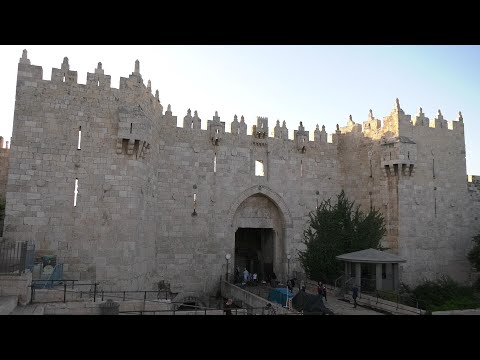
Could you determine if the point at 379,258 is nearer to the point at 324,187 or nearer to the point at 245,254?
the point at 324,187

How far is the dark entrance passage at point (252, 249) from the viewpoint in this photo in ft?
79.2

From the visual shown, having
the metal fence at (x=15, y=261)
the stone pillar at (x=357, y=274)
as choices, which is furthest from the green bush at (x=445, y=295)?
the metal fence at (x=15, y=261)

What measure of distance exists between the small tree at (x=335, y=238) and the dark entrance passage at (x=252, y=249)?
362 cm

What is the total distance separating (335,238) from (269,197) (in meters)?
4.37

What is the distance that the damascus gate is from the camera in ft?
48.6

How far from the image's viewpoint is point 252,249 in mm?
26094

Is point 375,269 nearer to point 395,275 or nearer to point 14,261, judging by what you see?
point 395,275

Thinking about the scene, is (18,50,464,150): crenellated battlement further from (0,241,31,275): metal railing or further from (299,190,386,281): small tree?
(0,241,31,275): metal railing

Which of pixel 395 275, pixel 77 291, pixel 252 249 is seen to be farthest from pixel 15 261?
pixel 252 249

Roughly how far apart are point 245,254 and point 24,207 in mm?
14990

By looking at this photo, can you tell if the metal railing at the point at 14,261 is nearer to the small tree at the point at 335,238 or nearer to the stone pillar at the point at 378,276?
the small tree at the point at 335,238

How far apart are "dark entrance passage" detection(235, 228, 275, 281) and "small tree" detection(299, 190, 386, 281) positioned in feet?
11.9

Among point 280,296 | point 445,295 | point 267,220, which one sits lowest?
point 445,295
